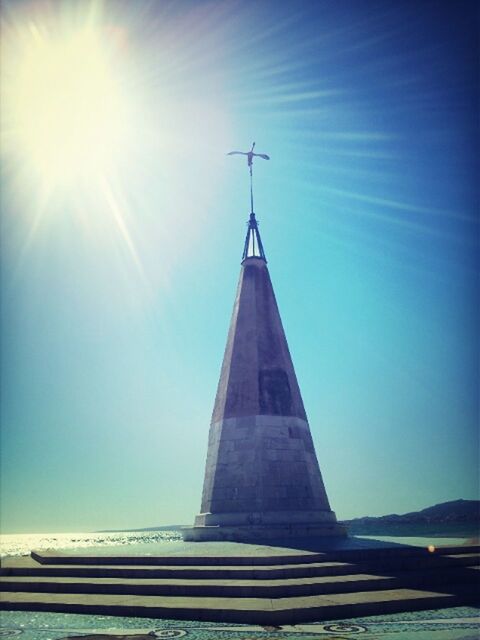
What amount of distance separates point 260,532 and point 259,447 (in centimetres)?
252

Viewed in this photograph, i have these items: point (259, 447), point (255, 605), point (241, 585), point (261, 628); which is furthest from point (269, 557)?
point (259, 447)

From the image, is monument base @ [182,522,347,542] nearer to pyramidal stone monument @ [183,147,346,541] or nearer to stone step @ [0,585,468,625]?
pyramidal stone monument @ [183,147,346,541]

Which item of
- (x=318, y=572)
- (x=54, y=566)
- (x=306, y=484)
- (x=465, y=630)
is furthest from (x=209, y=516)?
(x=465, y=630)

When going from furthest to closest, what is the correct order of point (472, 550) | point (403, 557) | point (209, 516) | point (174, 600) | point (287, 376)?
point (287, 376) → point (209, 516) → point (472, 550) → point (403, 557) → point (174, 600)

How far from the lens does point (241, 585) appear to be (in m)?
7.20

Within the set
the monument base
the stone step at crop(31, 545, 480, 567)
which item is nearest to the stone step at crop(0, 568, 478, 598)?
the stone step at crop(31, 545, 480, 567)

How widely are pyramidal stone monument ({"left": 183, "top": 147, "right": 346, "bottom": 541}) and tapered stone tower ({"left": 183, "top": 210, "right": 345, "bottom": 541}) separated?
0.09ft

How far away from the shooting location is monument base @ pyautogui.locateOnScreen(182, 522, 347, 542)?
481 inches

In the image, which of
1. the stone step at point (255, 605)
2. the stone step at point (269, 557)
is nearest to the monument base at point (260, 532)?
the stone step at point (269, 557)

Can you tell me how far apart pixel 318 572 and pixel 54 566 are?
17.9 ft

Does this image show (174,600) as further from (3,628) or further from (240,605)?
(3,628)

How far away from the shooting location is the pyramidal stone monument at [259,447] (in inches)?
510

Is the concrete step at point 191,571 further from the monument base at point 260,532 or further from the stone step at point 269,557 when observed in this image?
the monument base at point 260,532

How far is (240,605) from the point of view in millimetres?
6516
